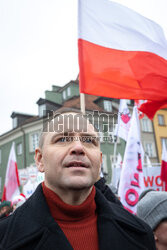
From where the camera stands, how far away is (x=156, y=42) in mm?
3959

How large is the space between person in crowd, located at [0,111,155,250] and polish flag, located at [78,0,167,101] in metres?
2.09

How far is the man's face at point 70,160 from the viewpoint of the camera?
1.41 meters

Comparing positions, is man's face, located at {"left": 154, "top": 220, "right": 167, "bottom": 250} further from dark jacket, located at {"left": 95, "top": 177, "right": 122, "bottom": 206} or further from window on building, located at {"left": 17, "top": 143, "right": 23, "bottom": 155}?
window on building, located at {"left": 17, "top": 143, "right": 23, "bottom": 155}

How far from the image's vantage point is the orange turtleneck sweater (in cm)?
138

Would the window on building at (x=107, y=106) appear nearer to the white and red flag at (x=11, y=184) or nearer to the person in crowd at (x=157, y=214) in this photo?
the white and red flag at (x=11, y=184)

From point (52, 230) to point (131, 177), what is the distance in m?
4.02

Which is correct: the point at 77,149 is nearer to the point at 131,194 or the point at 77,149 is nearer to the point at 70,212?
the point at 70,212

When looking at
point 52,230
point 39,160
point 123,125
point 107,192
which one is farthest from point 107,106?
point 52,230

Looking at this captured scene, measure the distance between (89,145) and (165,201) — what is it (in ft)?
3.40

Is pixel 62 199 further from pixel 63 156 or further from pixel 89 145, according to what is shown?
pixel 89 145

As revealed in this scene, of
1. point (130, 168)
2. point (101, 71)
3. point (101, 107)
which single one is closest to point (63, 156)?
point (101, 71)

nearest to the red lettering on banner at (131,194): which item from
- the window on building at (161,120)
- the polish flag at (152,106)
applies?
the polish flag at (152,106)

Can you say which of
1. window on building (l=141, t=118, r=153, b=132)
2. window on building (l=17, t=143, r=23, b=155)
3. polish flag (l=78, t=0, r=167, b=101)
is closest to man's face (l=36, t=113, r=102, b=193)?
polish flag (l=78, t=0, r=167, b=101)

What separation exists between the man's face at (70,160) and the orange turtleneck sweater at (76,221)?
0.29ft
